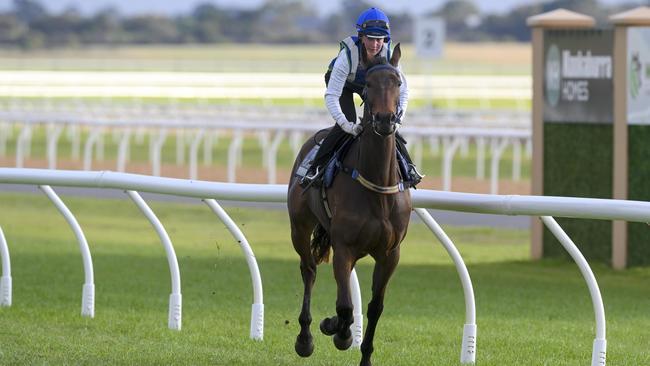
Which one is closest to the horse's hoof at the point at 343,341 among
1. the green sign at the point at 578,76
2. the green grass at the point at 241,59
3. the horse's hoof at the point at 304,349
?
the horse's hoof at the point at 304,349

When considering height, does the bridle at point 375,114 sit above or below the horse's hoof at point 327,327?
above

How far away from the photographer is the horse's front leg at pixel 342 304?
6457 millimetres

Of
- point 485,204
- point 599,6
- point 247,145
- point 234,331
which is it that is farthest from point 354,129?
point 599,6

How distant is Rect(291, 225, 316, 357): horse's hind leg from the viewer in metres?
6.97

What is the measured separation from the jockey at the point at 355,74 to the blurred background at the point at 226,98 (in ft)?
34.6

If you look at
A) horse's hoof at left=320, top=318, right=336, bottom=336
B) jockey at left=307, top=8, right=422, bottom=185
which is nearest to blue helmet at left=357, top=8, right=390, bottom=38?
jockey at left=307, top=8, right=422, bottom=185

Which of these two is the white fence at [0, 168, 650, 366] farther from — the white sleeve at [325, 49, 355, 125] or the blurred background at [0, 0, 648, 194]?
the blurred background at [0, 0, 648, 194]

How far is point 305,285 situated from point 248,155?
2050cm

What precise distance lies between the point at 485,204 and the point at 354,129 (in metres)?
0.68

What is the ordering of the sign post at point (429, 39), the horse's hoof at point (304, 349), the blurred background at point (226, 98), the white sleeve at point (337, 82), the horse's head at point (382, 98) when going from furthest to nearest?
the sign post at point (429, 39) < the blurred background at point (226, 98) < the horse's hoof at point (304, 349) < the white sleeve at point (337, 82) < the horse's head at point (382, 98)

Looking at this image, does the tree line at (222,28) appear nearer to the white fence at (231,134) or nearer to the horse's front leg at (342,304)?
the white fence at (231,134)

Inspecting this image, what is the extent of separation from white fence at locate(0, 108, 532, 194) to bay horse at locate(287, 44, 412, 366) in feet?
35.2

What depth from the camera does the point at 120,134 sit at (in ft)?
104

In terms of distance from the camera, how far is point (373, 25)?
656 centimetres
